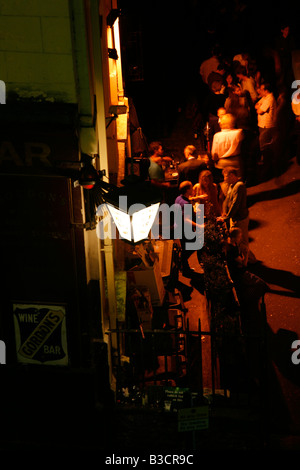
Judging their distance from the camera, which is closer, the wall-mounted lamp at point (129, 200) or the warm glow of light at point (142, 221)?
the wall-mounted lamp at point (129, 200)

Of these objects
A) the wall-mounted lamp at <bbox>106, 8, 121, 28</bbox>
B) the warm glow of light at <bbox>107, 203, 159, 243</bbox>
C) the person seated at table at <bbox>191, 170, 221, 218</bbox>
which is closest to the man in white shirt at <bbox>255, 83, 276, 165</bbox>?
the person seated at table at <bbox>191, 170, 221, 218</bbox>

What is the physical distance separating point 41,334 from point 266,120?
10.3m


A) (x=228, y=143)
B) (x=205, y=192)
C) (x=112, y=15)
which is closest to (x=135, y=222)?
(x=112, y=15)

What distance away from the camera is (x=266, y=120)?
15070 millimetres

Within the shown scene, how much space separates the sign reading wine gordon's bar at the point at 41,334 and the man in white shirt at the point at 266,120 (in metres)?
9.86

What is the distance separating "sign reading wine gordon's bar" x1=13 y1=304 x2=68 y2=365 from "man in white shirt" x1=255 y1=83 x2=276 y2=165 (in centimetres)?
986

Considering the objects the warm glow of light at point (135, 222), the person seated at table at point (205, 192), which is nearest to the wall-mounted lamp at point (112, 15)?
the person seated at table at point (205, 192)

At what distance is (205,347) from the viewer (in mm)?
10312

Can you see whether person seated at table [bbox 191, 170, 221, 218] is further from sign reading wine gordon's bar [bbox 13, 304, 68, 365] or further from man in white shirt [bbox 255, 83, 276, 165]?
sign reading wine gordon's bar [bbox 13, 304, 68, 365]

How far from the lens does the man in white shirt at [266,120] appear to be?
1484 cm

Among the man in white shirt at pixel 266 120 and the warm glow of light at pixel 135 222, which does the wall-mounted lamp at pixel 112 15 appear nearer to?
the warm glow of light at pixel 135 222

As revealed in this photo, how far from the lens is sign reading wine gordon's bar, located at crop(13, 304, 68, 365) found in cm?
748

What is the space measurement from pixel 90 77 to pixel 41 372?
14.7 ft
